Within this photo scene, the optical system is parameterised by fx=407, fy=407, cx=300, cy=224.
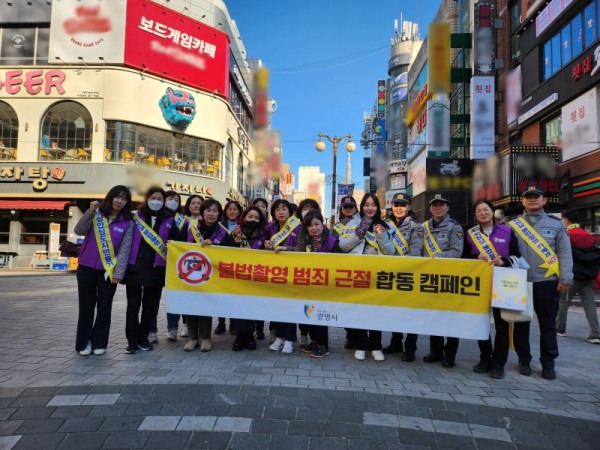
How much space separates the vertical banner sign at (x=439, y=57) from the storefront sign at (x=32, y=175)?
2354 centimetres

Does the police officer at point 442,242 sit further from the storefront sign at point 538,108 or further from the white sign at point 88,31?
the white sign at point 88,31

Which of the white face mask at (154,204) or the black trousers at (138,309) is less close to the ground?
the white face mask at (154,204)

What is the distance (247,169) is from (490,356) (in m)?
36.5

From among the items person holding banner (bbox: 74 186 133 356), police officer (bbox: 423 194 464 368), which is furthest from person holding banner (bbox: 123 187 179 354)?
police officer (bbox: 423 194 464 368)

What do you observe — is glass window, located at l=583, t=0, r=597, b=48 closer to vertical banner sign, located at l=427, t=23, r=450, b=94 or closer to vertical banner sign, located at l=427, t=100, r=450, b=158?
vertical banner sign, located at l=427, t=23, r=450, b=94

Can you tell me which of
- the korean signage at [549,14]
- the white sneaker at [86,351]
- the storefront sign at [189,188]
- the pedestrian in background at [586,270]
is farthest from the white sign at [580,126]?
the storefront sign at [189,188]

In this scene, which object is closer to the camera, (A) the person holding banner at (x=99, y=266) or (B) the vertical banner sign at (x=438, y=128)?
(A) the person holding banner at (x=99, y=266)

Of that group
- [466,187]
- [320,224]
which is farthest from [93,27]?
[320,224]

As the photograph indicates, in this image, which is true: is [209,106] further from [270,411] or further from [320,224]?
[270,411]

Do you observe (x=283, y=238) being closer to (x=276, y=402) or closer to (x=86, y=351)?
(x=276, y=402)

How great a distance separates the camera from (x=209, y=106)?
92.1 feet

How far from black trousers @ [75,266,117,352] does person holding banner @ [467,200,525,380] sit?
14.3 feet

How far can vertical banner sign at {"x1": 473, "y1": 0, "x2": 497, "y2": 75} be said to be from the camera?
2316cm

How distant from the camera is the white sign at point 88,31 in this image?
23.8 metres
